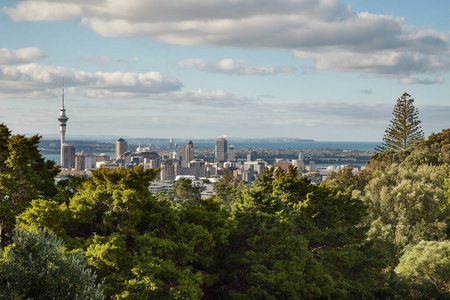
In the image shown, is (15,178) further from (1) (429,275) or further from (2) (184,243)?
(1) (429,275)

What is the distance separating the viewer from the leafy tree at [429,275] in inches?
913

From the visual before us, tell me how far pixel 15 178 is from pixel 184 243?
648cm

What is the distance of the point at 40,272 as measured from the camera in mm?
11008

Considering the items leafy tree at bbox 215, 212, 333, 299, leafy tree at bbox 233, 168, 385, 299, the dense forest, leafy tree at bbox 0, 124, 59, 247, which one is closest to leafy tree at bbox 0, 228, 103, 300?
the dense forest

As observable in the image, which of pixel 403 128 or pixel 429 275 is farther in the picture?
pixel 403 128

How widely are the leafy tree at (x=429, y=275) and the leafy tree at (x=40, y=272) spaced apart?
52.6 feet

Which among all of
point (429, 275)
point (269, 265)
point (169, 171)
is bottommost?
point (169, 171)

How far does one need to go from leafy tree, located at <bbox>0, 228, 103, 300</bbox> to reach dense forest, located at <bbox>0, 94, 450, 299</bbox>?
2 cm

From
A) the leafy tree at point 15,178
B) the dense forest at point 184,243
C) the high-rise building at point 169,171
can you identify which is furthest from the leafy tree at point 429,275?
the high-rise building at point 169,171

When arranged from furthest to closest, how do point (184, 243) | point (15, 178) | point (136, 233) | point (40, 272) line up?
point (15, 178) < point (184, 243) < point (136, 233) < point (40, 272)

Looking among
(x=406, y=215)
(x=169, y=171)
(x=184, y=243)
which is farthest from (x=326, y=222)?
(x=169, y=171)

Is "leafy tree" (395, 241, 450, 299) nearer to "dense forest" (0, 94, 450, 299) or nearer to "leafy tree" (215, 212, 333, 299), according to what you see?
"dense forest" (0, 94, 450, 299)

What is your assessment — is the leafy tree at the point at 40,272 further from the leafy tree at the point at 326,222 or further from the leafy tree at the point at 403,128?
the leafy tree at the point at 403,128

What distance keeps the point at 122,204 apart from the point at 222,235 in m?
3.83
